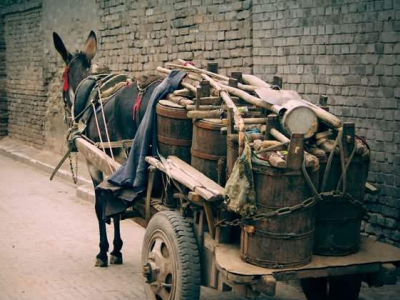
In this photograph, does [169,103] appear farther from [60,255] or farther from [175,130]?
[60,255]

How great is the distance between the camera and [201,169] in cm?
499

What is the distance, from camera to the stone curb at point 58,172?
10812 millimetres

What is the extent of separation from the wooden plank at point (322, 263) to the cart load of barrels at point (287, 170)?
6 cm

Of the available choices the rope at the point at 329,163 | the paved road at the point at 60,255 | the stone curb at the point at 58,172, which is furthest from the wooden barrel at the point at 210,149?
the stone curb at the point at 58,172

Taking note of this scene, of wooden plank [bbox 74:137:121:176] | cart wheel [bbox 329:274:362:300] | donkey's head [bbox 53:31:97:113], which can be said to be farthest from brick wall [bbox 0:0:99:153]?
cart wheel [bbox 329:274:362:300]

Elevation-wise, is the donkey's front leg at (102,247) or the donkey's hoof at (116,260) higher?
the donkey's front leg at (102,247)

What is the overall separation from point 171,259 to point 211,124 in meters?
1.00

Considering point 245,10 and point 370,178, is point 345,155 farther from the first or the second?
point 245,10

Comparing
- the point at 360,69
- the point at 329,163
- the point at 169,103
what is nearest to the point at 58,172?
the point at 360,69

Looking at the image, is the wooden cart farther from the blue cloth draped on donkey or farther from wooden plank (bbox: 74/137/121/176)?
wooden plank (bbox: 74/137/121/176)

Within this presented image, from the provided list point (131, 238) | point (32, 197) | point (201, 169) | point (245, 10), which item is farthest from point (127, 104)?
point (32, 197)

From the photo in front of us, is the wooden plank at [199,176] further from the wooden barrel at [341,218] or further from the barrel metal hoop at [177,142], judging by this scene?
the wooden barrel at [341,218]

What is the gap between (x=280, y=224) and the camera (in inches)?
167

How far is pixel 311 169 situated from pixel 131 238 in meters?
4.60
